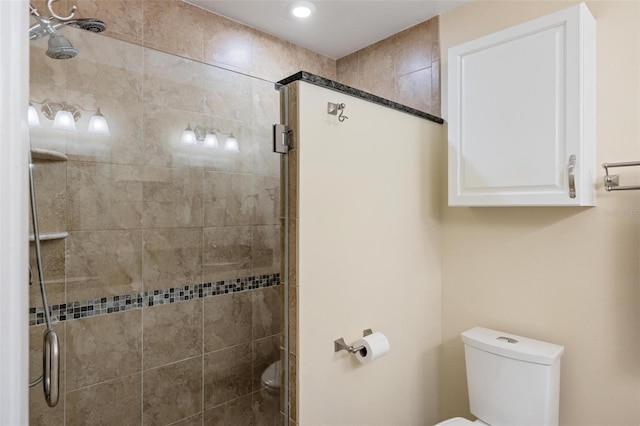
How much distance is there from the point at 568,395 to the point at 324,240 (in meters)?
1.30

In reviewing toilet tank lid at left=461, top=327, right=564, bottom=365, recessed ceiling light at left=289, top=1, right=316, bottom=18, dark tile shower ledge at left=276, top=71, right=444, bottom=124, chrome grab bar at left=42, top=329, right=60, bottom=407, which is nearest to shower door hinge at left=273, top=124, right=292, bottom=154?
dark tile shower ledge at left=276, top=71, right=444, bottom=124

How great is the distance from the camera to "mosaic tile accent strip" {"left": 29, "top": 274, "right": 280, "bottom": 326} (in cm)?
119

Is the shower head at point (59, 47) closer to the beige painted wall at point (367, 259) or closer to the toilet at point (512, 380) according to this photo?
the beige painted wall at point (367, 259)

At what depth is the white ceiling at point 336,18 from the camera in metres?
2.03

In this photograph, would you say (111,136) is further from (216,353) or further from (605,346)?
(605,346)

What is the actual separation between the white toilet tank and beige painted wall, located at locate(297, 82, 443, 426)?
312 mm

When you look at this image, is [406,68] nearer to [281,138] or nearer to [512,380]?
[281,138]

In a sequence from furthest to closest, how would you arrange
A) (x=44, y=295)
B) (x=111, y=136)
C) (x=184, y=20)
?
1. (x=184, y=20)
2. (x=111, y=136)
3. (x=44, y=295)

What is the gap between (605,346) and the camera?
61.3 inches

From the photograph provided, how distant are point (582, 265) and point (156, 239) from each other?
173 centimetres

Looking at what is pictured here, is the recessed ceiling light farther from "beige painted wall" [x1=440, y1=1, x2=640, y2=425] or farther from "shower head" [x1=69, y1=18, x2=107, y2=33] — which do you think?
"shower head" [x1=69, y1=18, x2=107, y2=33]

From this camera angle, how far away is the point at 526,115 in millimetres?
1557

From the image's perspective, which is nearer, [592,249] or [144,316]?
[144,316]

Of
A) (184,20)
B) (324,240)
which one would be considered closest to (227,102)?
(324,240)
